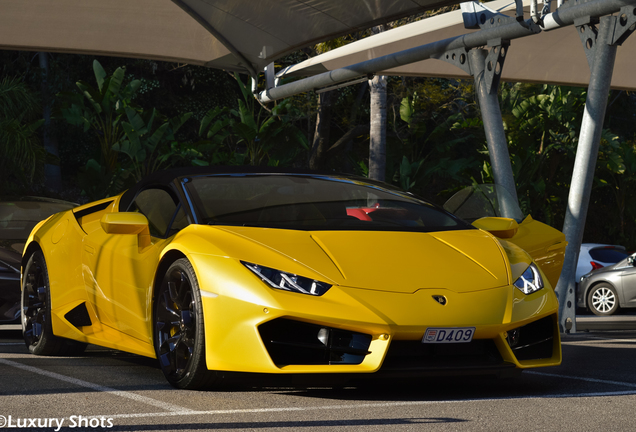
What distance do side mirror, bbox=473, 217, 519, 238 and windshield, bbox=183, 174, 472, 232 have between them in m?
0.20

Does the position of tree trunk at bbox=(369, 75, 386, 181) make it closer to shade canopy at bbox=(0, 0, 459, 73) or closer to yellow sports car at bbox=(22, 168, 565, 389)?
shade canopy at bbox=(0, 0, 459, 73)

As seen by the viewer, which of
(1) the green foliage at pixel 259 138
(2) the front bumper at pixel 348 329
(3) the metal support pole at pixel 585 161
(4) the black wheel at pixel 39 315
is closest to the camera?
(2) the front bumper at pixel 348 329

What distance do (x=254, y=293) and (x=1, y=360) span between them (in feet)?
8.49

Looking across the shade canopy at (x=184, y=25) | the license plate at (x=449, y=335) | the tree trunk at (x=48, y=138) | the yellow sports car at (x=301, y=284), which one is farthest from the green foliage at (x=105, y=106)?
the license plate at (x=449, y=335)

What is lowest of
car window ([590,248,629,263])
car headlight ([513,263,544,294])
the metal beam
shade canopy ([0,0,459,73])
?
car window ([590,248,629,263])

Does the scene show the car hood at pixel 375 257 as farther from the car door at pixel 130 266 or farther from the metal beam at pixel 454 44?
the metal beam at pixel 454 44

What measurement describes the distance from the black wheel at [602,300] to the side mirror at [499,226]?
9.93 m

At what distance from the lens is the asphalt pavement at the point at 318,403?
12.3 ft

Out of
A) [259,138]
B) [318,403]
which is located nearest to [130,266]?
[318,403]

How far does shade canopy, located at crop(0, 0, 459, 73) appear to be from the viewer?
11.4 meters

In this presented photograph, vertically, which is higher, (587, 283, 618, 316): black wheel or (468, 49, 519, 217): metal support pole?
(468, 49, 519, 217): metal support pole

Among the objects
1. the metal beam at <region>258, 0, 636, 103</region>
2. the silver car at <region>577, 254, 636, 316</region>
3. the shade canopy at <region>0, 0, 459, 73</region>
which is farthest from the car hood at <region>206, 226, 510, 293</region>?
the silver car at <region>577, 254, 636, 316</region>

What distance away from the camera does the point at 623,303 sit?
14812mm

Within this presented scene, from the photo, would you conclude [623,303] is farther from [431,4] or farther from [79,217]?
[79,217]
